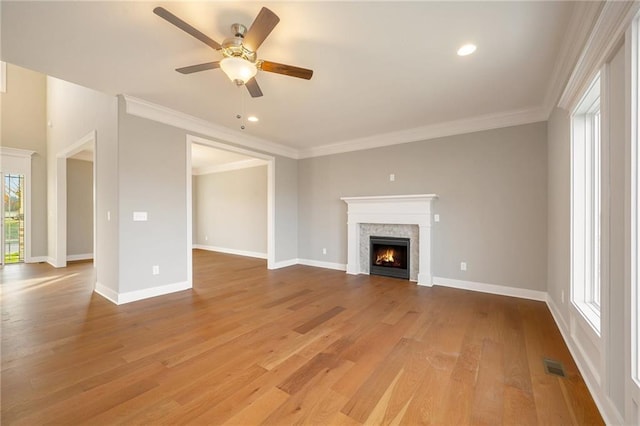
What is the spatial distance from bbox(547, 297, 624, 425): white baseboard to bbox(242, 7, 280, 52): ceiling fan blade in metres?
3.05

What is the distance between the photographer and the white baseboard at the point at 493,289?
3580mm

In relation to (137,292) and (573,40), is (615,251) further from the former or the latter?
(137,292)

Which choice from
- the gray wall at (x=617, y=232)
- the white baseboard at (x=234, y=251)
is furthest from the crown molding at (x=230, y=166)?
the gray wall at (x=617, y=232)

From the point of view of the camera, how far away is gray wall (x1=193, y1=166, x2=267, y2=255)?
7.17 metres

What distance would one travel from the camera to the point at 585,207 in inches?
88.0

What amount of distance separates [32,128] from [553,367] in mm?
10295

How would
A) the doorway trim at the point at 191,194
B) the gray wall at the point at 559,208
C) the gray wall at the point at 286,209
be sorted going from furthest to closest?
the gray wall at the point at 286,209 → the doorway trim at the point at 191,194 → the gray wall at the point at 559,208

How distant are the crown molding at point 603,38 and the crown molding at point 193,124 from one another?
14.6ft

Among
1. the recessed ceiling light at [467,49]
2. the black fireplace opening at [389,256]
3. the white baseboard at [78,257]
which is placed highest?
the recessed ceiling light at [467,49]

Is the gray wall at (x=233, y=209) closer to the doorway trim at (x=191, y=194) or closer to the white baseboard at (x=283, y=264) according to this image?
the white baseboard at (x=283, y=264)

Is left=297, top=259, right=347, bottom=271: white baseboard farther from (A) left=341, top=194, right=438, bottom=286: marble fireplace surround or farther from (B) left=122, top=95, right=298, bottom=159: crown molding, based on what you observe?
(B) left=122, top=95, right=298, bottom=159: crown molding

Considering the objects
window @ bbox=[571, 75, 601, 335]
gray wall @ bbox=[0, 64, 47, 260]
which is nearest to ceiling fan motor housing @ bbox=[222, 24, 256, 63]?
window @ bbox=[571, 75, 601, 335]

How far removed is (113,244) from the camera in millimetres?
3465

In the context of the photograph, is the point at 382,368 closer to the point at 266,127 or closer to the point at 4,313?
the point at 266,127
